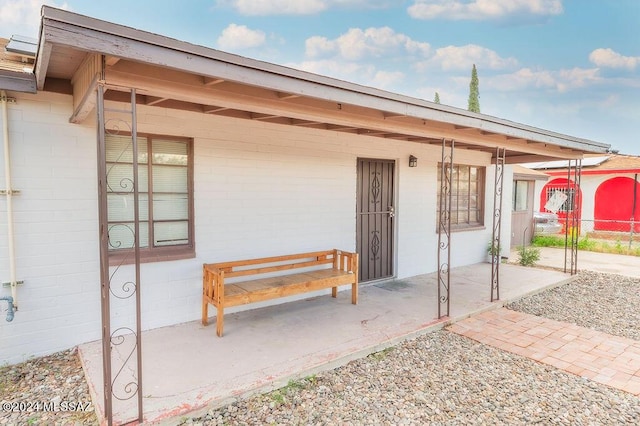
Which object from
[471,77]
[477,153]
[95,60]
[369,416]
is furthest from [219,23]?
[369,416]

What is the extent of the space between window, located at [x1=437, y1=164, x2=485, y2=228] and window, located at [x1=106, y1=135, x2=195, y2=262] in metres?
5.12

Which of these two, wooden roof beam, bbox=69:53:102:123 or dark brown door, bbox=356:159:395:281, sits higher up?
wooden roof beam, bbox=69:53:102:123

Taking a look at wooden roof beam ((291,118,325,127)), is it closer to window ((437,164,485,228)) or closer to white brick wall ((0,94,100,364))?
white brick wall ((0,94,100,364))

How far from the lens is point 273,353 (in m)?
3.37

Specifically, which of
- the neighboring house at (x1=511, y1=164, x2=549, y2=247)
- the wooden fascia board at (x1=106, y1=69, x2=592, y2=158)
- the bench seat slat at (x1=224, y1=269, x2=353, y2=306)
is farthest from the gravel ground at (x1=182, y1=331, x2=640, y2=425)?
the neighboring house at (x1=511, y1=164, x2=549, y2=247)

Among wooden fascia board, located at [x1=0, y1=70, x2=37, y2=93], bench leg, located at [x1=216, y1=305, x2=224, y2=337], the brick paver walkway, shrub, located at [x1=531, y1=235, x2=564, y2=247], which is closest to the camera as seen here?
wooden fascia board, located at [x1=0, y1=70, x2=37, y2=93]

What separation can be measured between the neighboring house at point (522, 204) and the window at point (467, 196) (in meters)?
3.41

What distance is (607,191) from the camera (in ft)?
46.4

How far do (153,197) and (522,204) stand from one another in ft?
35.7

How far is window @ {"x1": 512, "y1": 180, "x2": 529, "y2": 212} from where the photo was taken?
10922mm

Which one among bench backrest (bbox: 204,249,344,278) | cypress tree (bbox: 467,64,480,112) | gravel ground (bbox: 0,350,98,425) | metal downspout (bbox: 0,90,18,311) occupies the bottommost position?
gravel ground (bbox: 0,350,98,425)

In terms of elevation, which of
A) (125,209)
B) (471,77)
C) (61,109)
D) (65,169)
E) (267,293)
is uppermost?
(471,77)

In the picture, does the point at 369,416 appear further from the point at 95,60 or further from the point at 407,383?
the point at 95,60

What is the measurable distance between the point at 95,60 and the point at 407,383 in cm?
328
